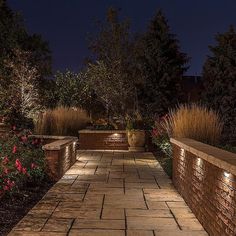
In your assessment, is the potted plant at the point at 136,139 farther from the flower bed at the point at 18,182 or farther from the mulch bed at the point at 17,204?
the mulch bed at the point at 17,204

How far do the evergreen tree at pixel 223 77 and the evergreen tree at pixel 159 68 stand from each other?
1.73 metres

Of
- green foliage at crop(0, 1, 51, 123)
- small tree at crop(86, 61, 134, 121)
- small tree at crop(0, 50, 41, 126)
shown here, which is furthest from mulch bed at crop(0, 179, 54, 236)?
small tree at crop(86, 61, 134, 121)

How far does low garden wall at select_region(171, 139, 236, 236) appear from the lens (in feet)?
10.7

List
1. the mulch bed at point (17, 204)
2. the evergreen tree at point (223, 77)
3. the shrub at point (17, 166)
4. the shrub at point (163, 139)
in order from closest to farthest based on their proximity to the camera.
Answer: the mulch bed at point (17, 204) → the shrub at point (17, 166) → the shrub at point (163, 139) → the evergreen tree at point (223, 77)

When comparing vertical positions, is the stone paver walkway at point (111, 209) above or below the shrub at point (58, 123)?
below

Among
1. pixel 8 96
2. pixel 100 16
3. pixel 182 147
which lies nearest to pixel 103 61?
pixel 100 16

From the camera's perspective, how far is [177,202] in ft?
17.7

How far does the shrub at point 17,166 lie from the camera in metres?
5.06

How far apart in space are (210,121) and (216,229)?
4.28m

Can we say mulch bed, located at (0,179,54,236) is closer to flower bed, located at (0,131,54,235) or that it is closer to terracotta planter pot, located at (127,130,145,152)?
flower bed, located at (0,131,54,235)

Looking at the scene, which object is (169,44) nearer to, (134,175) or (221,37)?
(221,37)

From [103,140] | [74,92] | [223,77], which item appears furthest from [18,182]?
[74,92]

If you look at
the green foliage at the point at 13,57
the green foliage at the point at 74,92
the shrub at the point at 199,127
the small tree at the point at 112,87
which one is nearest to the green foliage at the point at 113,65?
the small tree at the point at 112,87

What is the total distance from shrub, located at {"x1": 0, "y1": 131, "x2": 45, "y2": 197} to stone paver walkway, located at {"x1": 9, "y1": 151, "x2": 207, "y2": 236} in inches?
14.4
